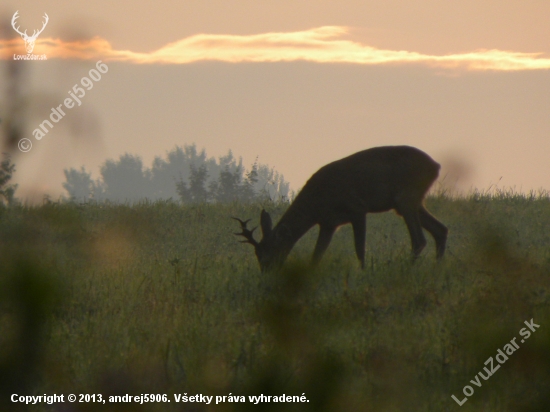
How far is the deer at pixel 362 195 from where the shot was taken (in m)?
9.91

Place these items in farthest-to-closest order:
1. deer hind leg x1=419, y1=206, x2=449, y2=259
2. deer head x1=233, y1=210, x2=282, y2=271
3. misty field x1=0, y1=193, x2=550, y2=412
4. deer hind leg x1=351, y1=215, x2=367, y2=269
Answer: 1. deer hind leg x1=419, y1=206, x2=449, y2=259
2. deer hind leg x1=351, y1=215, x2=367, y2=269
3. deer head x1=233, y1=210, x2=282, y2=271
4. misty field x1=0, y1=193, x2=550, y2=412

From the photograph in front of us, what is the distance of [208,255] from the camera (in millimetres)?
10844

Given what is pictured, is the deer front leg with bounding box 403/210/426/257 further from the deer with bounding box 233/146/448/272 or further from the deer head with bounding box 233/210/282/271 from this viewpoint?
the deer head with bounding box 233/210/282/271

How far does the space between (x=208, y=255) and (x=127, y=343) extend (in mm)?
4981

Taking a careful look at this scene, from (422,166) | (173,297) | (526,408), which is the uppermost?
(526,408)

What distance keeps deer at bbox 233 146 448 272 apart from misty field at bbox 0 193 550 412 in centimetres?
61

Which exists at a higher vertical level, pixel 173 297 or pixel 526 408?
pixel 526 408

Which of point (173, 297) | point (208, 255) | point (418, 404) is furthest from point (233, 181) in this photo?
point (418, 404)

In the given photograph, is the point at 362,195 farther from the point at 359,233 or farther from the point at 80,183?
the point at 80,183

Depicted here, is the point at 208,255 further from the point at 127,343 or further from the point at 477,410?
the point at 477,410

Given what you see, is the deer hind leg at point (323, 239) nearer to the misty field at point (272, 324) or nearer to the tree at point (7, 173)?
the misty field at point (272, 324)

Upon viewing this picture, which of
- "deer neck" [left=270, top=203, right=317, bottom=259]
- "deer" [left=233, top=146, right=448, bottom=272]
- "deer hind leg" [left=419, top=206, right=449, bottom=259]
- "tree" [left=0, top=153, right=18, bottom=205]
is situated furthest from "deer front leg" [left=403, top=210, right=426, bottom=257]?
"tree" [left=0, top=153, right=18, bottom=205]

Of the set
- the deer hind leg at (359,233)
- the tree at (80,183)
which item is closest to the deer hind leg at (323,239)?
Result: the deer hind leg at (359,233)

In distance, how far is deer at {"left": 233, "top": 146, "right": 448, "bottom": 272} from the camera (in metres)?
9.91
